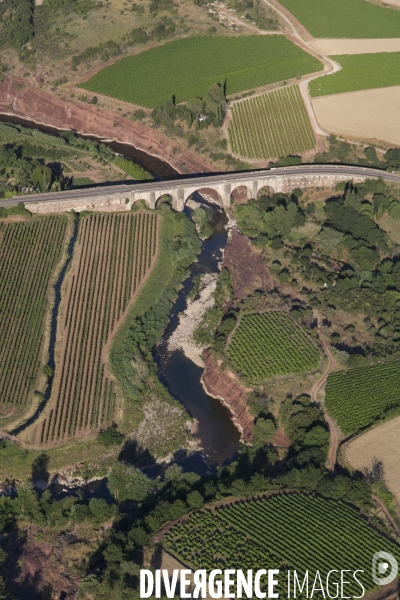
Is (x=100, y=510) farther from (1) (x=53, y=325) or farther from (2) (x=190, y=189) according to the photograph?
(2) (x=190, y=189)

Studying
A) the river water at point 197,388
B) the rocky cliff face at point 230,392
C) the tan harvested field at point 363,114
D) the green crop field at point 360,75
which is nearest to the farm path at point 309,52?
the tan harvested field at point 363,114

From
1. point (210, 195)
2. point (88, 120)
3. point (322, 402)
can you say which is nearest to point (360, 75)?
point (210, 195)

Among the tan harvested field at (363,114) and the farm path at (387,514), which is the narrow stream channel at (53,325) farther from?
the tan harvested field at (363,114)

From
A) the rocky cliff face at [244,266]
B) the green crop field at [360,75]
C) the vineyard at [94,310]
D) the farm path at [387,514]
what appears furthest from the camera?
the green crop field at [360,75]

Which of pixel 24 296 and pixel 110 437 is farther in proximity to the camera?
pixel 24 296

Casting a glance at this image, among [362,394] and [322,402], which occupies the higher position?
[362,394]

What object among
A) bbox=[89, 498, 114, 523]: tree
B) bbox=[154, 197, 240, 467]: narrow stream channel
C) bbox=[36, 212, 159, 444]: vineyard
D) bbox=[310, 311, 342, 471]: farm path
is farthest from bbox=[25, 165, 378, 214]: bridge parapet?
bbox=[89, 498, 114, 523]: tree

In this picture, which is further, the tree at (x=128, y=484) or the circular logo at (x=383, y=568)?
the tree at (x=128, y=484)
